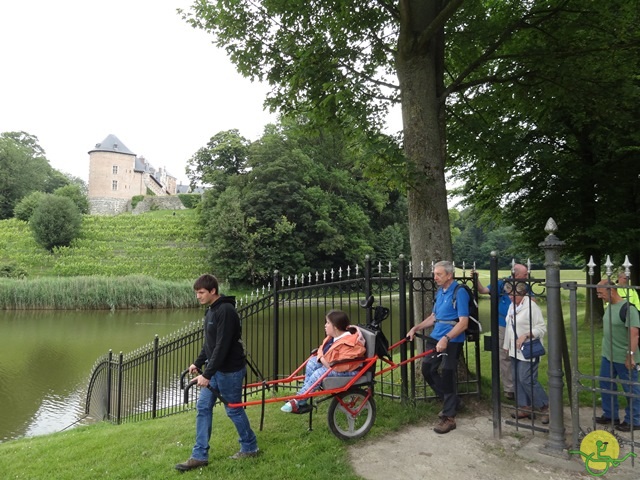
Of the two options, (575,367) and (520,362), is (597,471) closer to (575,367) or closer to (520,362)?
(575,367)

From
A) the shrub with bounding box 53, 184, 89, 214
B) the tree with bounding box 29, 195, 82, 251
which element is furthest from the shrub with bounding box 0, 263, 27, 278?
the shrub with bounding box 53, 184, 89, 214

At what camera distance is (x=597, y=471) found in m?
3.66

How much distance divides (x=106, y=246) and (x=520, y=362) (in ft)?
149

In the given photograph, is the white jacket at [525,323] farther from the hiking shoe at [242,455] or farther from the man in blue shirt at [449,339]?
the hiking shoe at [242,455]

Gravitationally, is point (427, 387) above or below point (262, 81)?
below

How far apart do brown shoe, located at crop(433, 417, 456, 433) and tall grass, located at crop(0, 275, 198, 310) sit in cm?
2481

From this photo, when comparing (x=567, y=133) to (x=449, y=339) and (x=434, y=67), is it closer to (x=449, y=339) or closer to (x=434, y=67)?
(x=434, y=67)

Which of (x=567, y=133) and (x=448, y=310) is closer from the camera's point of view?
(x=448, y=310)

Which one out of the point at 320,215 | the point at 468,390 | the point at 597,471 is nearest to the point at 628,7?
the point at 468,390

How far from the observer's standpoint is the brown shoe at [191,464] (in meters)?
3.97

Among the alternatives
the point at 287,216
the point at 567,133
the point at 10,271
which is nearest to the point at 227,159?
the point at 287,216

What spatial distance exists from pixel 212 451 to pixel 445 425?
2.39 meters

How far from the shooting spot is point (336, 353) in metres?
4.26

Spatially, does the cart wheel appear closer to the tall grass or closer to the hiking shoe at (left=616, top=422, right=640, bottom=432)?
the hiking shoe at (left=616, top=422, right=640, bottom=432)
